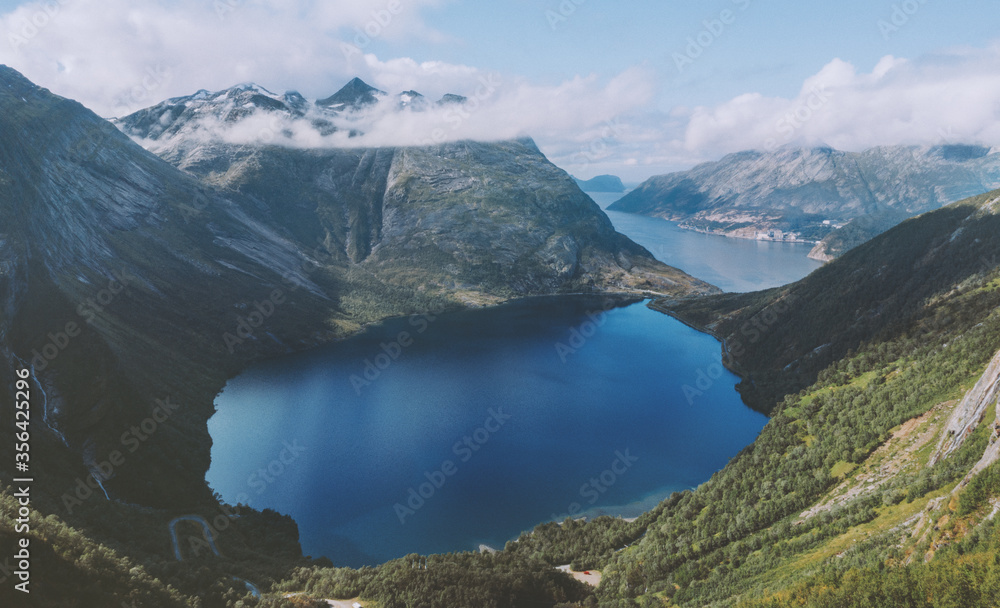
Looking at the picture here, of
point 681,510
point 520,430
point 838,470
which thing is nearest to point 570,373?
point 520,430

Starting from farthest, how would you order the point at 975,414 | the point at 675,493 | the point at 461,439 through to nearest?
the point at 461,439 < the point at 675,493 < the point at 975,414

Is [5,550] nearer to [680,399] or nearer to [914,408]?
[914,408]

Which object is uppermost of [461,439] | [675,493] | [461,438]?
[461,438]

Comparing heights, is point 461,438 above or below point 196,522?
above

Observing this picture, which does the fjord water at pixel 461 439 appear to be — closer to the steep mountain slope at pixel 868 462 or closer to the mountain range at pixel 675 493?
the mountain range at pixel 675 493

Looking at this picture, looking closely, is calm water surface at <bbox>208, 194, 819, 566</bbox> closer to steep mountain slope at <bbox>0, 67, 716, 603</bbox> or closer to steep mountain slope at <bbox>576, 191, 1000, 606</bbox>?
steep mountain slope at <bbox>0, 67, 716, 603</bbox>

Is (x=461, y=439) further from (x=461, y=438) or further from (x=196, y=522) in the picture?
(x=196, y=522)

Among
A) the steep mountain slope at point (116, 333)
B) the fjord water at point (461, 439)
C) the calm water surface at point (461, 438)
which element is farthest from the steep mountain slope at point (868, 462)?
the steep mountain slope at point (116, 333)

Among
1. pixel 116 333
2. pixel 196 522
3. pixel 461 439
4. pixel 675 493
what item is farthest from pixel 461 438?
pixel 116 333
